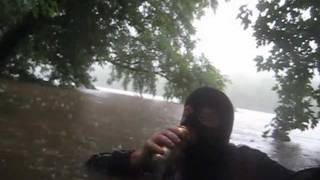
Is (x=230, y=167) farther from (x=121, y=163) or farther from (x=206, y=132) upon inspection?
(x=121, y=163)

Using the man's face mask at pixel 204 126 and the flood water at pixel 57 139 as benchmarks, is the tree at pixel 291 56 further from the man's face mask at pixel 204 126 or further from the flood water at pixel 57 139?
the man's face mask at pixel 204 126

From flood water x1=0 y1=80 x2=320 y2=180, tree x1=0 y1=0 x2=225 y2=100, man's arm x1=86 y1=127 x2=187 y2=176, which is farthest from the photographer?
tree x1=0 y1=0 x2=225 y2=100

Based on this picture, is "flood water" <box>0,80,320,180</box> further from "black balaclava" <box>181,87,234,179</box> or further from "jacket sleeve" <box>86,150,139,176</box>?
"black balaclava" <box>181,87,234,179</box>

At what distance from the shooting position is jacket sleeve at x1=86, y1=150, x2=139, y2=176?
8.05 feet

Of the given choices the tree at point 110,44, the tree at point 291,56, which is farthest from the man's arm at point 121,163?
the tree at point 110,44

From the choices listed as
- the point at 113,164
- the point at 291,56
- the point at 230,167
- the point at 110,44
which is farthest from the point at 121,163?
the point at 110,44

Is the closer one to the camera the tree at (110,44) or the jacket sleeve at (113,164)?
the jacket sleeve at (113,164)

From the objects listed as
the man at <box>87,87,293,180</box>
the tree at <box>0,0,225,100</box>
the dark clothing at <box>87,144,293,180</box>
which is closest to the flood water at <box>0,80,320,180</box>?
the man at <box>87,87,293,180</box>

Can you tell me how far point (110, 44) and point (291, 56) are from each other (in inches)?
483

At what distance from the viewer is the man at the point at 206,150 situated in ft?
5.28

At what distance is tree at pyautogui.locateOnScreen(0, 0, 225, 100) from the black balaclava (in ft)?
39.8

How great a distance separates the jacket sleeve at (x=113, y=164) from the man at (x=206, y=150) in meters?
0.39

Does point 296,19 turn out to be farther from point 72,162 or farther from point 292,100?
point 72,162

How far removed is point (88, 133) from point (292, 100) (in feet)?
14.6
